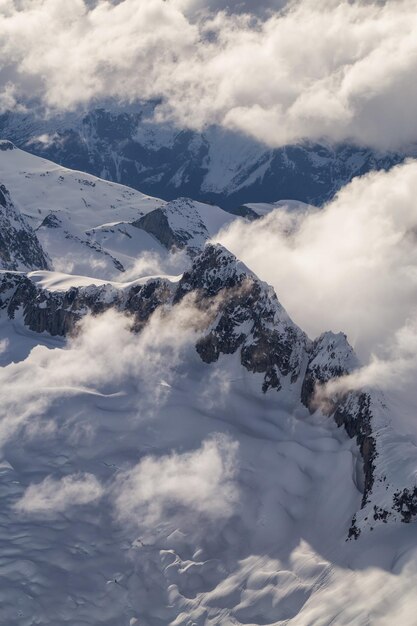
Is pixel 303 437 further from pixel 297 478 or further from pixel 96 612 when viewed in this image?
pixel 96 612

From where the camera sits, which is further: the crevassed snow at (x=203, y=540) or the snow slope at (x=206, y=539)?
the snow slope at (x=206, y=539)

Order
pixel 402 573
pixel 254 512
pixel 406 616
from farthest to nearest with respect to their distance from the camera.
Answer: pixel 254 512 < pixel 402 573 < pixel 406 616

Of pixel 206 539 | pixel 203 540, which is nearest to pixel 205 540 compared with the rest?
pixel 206 539

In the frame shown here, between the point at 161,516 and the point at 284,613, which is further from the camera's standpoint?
the point at 161,516

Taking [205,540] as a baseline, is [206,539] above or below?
above

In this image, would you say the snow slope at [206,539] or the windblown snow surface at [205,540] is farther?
the snow slope at [206,539]

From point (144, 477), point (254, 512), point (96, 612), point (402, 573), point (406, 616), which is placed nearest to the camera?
point (406, 616)

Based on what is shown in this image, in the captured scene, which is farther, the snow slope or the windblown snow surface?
the snow slope

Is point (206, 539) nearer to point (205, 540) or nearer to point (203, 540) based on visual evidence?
point (205, 540)

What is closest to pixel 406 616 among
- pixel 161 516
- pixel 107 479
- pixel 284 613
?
pixel 284 613

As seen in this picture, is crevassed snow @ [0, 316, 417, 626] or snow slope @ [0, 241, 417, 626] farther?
snow slope @ [0, 241, 417, 626]

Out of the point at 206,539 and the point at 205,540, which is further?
the point at 206,539
